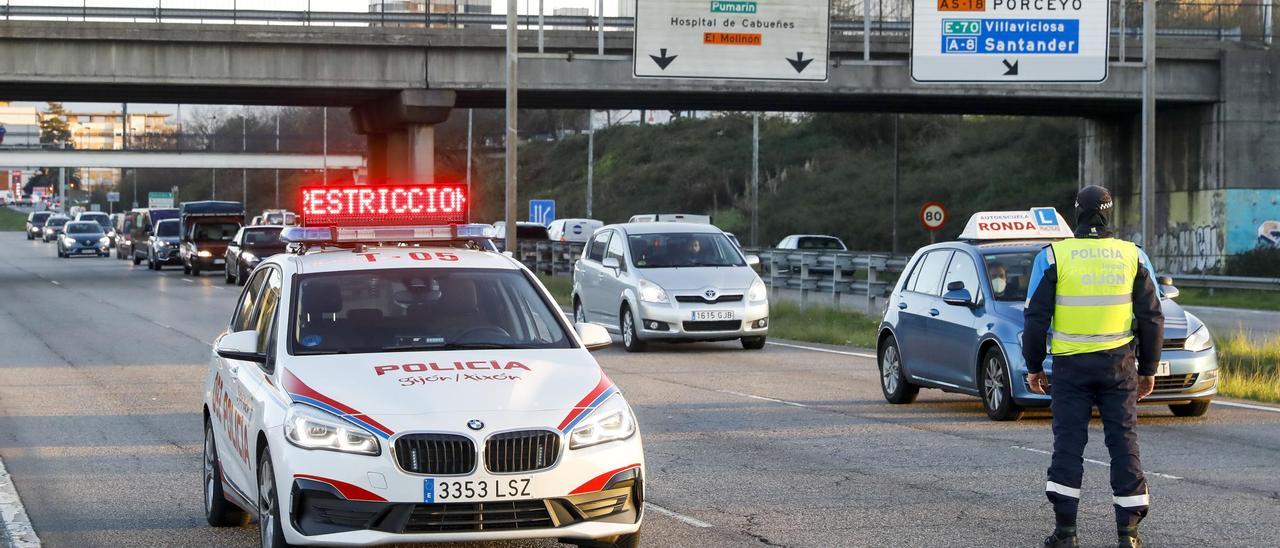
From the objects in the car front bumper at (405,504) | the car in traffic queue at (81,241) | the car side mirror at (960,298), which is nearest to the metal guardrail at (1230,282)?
the car side mirror at (960,298)

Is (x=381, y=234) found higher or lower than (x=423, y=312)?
higher

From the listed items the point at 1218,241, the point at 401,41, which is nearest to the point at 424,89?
the point at 401,41

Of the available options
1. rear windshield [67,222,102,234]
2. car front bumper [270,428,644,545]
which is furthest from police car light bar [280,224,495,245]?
rear windshield [67,222,102,234]

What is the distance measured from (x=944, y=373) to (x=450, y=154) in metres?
89.1

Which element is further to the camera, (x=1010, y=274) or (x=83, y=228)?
(x=83, y=228)

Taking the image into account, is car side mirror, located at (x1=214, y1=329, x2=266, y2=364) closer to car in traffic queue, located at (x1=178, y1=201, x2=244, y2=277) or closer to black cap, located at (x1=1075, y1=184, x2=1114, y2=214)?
black cap, located at (x1=1075, y1=184, x2=1114, y2=214)

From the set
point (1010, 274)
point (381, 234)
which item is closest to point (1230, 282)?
point (1010, 274)

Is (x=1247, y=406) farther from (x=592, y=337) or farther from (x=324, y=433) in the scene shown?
(x=324, y=433)

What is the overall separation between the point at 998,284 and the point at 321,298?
7543 millimetres

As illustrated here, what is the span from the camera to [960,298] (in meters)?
14.4

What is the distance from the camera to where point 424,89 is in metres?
41.5

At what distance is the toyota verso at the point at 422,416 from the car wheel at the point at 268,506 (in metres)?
0.01

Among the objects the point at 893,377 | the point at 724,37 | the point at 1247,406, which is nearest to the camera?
the point at 1247,406

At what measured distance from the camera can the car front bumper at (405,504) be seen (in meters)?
6.98
